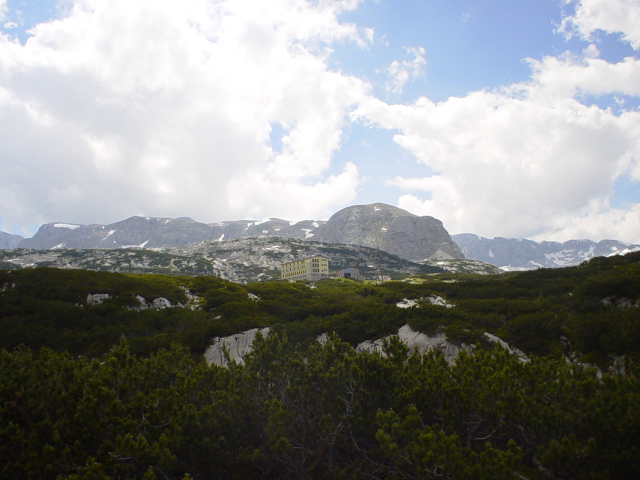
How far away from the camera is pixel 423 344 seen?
21141mm

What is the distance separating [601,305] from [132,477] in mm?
25456

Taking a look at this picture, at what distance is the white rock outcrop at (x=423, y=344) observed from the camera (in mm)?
20000

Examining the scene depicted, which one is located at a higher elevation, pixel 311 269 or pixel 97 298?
pixel 97 298

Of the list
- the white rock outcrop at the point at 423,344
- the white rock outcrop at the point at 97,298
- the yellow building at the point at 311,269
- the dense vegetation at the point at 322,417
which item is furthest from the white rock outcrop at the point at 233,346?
the yellow building at the point at 311,269

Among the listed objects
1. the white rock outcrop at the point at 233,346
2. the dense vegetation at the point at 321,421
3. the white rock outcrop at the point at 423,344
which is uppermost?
the dense vegetation at the point at 321,421

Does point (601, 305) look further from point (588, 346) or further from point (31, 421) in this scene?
point (31, 421)

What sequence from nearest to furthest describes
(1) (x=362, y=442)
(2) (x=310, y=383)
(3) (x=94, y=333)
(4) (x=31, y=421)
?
(4) (x=31, y=421) < (1) (x=362, y=442) < (2) (x=310, y=383) < (3) (x=94, y=333)

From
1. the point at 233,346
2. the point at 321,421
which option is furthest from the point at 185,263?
the point at 321,421

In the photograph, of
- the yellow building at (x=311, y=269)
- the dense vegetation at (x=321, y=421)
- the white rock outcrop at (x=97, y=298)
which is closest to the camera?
the dense vegetation at (x=321, y=421)

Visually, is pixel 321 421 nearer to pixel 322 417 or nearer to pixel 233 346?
pixel 322 417

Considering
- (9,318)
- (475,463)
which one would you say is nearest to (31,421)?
(475,463)

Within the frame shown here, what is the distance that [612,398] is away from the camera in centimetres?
873

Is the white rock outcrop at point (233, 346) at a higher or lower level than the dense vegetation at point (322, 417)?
lower

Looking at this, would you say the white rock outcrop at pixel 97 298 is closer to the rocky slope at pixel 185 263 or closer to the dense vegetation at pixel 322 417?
the dense vegetation at pixel 322 417
